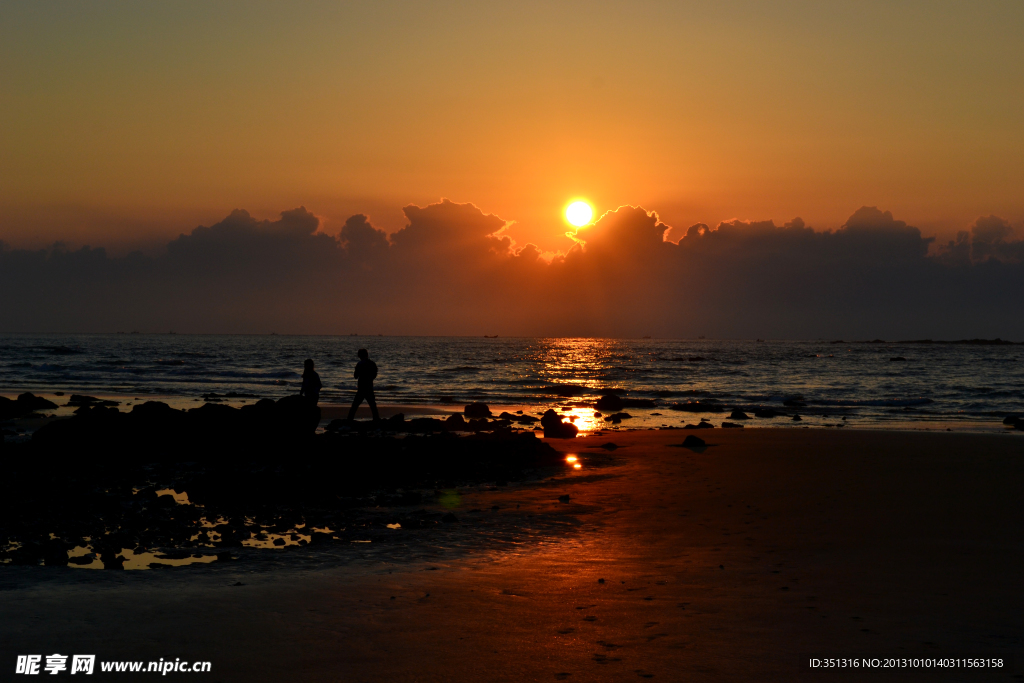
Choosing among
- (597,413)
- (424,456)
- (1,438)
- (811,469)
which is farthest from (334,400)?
(811,469)

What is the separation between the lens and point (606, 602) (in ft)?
22.6

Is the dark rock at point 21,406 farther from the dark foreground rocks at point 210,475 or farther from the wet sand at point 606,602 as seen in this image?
the wet sand at point 606,602

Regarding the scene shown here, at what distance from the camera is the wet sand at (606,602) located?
18.2ft

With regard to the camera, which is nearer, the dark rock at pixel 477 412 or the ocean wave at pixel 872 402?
the dark rock at pixel 477 412

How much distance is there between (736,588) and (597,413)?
23646 mm

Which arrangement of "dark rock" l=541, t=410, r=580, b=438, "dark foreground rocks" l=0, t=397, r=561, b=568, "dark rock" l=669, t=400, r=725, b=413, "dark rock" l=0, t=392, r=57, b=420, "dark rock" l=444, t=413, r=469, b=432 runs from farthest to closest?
1. "dark rock" l=669, t=400, r=725, b=413
2. "dark rock" l=0, t=392, r=57, b=420
3. "dark rock" l=444, t=413, r=469, b=432
4. "dark rock" l=541, t=410, r=580, b=438
5. "dark foreground rocks" l=0, t=397, r=561, b=568

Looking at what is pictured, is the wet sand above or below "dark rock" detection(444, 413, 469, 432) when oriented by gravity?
above

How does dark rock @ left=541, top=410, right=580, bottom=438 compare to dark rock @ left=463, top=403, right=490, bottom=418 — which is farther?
dark rock @ left=463, top=403, right=490, bottom=418

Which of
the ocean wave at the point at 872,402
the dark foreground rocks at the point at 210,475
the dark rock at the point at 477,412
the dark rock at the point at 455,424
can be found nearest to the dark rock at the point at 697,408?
the ocean wave at the point at 872,402

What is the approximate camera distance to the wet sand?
5.55 metres

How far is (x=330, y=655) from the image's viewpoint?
18.4 feet

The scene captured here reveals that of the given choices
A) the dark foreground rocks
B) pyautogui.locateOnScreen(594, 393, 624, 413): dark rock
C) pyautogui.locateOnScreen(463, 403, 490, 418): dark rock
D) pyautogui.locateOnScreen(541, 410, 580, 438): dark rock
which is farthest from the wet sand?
pyautogui.locateOnScreen(594, 393, 624, 413): dark rock

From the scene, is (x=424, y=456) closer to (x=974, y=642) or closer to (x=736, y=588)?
(x=736, y=588)

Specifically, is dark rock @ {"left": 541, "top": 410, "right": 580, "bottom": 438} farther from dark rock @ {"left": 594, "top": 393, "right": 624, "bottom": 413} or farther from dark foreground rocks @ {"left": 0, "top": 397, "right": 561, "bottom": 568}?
dark rock @ {"left": 594, "top": 393, "right": 624, "bottom": 413}
